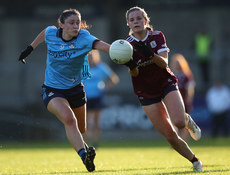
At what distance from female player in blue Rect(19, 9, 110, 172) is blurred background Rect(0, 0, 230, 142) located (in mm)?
10506

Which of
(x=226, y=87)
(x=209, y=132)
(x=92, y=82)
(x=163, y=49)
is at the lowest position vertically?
(x=209, y=132)

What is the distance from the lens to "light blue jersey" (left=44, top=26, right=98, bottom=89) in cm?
831

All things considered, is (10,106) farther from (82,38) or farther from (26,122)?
(82,38)

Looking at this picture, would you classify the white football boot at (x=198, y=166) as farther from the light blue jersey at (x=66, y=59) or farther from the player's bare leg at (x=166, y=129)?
the light blue jersey at (x=66, y=59)

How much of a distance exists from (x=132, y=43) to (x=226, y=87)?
12015mm

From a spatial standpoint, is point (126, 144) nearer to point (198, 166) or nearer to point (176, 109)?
point (198, 166)

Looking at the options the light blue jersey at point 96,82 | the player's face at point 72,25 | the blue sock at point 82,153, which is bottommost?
the light blue jersey at point 96,82

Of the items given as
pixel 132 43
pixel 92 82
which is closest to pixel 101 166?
pixel 132 43

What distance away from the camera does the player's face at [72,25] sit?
325 inches

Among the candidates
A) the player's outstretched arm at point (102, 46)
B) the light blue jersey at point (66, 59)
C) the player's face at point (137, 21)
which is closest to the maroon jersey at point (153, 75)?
the player's face at point (137, 21)

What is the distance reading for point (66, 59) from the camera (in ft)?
27.6

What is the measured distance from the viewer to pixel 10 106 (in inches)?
772

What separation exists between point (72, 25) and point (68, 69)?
67cm

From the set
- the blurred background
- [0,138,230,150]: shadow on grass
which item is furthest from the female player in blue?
the blurred background
